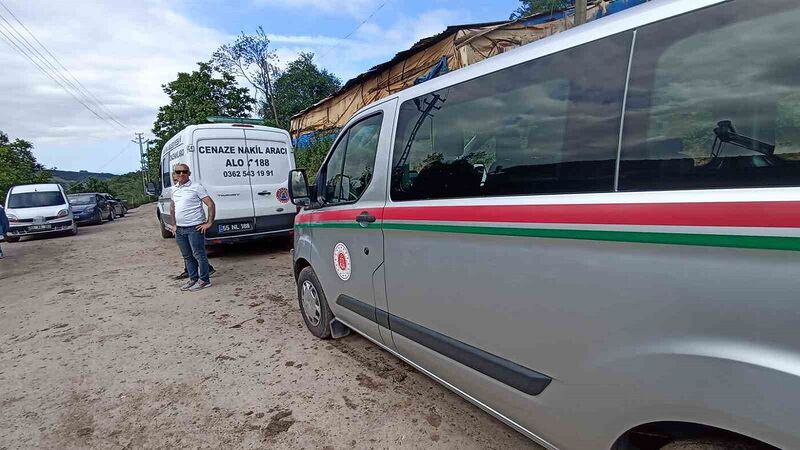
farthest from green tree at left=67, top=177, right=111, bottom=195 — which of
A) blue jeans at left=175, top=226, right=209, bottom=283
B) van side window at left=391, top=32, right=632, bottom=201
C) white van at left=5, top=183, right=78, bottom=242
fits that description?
van side window at left=391, top=32, right=632, bottom=201

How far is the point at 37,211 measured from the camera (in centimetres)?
1225

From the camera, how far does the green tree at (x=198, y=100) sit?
954 inches

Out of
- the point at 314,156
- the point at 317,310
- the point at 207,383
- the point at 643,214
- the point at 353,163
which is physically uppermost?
the point at 314,156

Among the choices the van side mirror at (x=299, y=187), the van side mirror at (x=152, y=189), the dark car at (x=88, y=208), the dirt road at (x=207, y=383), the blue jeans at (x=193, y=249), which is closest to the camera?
the dirt road at (x=207, y=383)

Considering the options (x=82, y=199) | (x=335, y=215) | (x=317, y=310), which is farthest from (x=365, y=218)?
(x=82, y=199)

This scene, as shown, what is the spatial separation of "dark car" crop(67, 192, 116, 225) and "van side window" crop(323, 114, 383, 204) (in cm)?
1775

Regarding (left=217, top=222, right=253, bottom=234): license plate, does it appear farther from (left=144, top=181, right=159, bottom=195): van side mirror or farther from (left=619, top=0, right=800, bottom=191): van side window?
(left=619, top=0, right=800, bottom=191): van side window

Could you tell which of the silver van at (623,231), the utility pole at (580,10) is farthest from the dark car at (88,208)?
the silver van at (623,231)

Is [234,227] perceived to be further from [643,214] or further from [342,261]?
[643,214]

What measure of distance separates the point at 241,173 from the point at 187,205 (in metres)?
1.89

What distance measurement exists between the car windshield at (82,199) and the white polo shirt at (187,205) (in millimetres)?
15665

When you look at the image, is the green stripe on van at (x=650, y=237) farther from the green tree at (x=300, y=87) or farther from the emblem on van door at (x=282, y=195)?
the green tree at (x=300, y=87)

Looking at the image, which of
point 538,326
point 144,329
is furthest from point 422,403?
point 144,329

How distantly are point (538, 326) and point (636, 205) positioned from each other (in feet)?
2.00
